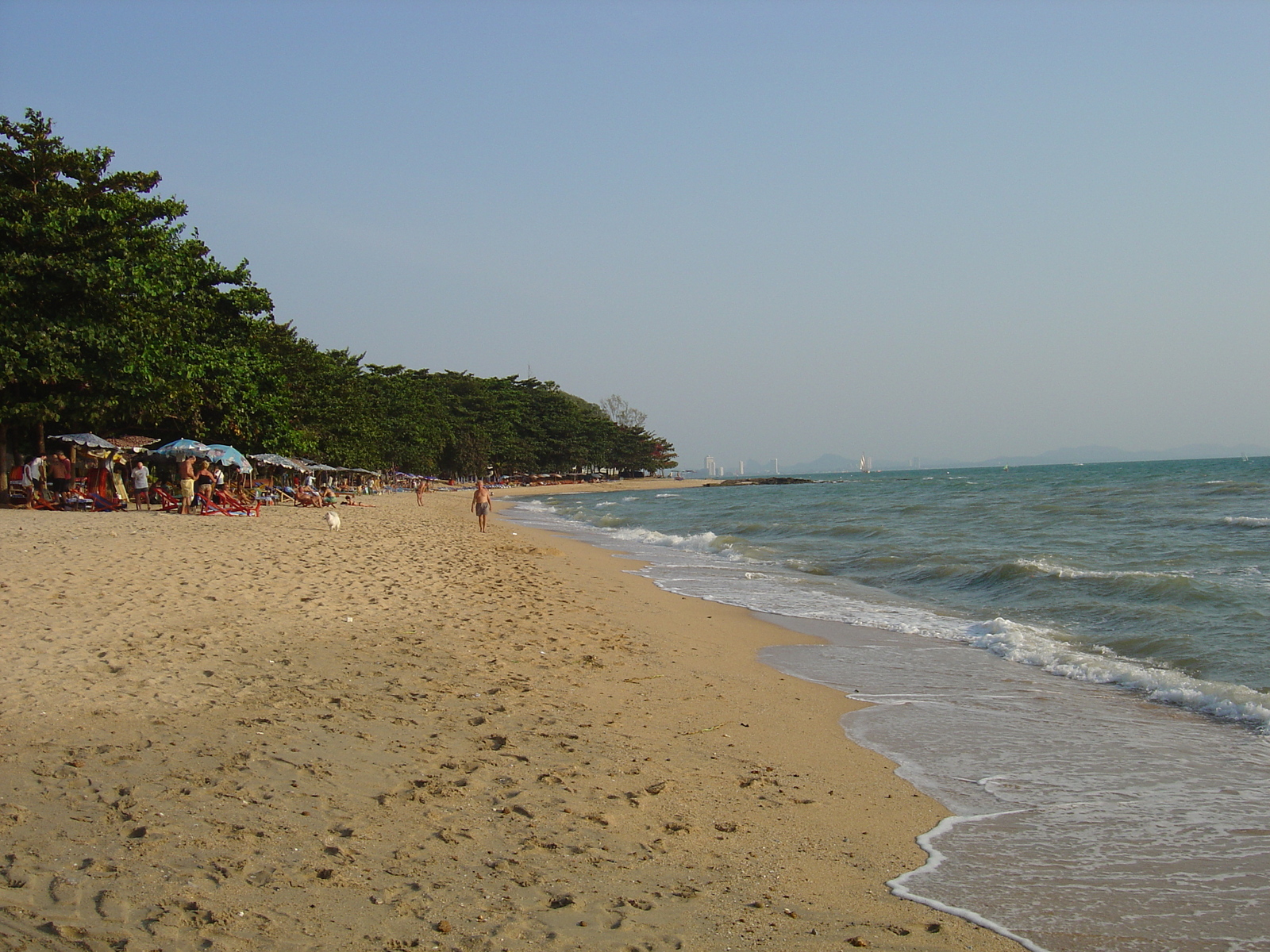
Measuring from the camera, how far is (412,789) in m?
4.28

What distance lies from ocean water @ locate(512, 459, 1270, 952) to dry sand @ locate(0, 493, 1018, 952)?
16.0 inches

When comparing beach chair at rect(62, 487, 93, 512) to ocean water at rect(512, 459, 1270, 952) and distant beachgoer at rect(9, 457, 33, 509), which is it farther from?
ocean water at rect(512, 459, 1270, 952)

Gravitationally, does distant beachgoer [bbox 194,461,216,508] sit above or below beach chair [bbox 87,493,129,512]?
above

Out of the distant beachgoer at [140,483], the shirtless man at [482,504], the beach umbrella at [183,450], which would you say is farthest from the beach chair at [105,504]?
the shirtless man at [482,504]

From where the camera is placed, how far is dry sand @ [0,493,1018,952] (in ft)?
10.2

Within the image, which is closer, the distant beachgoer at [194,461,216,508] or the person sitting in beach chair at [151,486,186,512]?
the person sitting in beach chair at [151,486,186,512]

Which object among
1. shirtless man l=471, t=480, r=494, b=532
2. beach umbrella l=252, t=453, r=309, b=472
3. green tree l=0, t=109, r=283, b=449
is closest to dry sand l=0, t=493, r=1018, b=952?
green tree l=0, t=109, r=283, b=449

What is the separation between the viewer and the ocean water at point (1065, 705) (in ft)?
12.1

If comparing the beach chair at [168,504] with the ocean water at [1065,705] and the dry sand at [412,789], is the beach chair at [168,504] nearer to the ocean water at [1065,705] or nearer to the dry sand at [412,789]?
the ocean water at [1065,705]

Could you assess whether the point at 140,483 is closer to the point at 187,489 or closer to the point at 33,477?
the point at 187,489

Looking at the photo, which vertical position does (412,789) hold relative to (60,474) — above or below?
below

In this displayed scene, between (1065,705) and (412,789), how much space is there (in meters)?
5.36

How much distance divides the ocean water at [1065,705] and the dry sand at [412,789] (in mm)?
405

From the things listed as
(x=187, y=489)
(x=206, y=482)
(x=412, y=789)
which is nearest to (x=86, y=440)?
(x=206, y=482)
